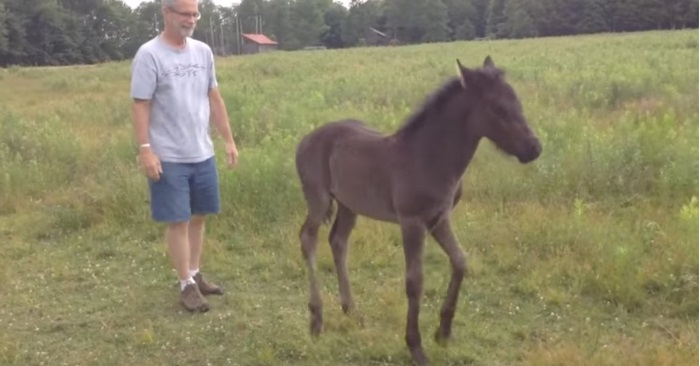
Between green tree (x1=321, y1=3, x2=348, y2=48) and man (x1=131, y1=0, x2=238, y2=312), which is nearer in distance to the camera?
man (x1=131, y1=0, x2=238, y2=312)

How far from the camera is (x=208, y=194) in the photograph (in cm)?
541

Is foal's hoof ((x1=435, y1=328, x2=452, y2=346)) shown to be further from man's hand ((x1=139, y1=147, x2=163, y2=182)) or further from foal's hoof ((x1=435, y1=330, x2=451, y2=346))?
man's hand ((x1=139, y1=147, x2=163, y2=182))

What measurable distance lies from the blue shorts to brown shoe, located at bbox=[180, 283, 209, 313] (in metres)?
0.53

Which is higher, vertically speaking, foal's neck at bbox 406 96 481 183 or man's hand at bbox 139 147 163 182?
foal's neck at bbox 406 96 481 183

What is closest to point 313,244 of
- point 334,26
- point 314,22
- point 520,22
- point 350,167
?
point 350,167

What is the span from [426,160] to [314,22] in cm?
9058

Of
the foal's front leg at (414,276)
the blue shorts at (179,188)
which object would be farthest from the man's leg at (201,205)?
the foal's front leg at (414,276)

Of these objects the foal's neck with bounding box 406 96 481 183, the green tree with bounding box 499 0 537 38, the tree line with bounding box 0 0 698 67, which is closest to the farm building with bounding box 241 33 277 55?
the tree line with bounding box 0 0 698 67

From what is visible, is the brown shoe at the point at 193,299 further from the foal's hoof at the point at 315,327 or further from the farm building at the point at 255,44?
the farm building at the point at 255,44

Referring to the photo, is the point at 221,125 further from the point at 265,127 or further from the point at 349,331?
the point at 265,127

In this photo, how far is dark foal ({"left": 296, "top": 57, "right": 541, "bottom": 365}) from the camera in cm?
393

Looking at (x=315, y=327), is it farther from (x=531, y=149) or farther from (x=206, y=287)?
(x=531, y=149)

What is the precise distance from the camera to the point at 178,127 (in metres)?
5.13

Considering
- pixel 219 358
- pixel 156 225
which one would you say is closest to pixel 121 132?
pixel 156 225
